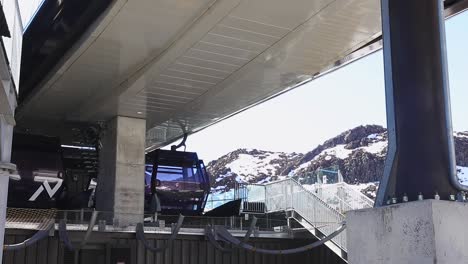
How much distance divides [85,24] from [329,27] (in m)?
5.31

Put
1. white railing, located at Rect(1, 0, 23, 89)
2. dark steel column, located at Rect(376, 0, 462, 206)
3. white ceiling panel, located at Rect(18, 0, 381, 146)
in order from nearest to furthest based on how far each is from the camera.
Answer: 1. dark steel column, located at Rect(376, 0, 462, 206)
2. white railing, located at Rect(1, 0, 23, 89)
3. white ceiling panel, located at Rect(18, 0, 381, 146)

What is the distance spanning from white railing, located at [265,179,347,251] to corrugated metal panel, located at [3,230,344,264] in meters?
0.95

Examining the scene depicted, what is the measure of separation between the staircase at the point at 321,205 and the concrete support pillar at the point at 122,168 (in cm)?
476

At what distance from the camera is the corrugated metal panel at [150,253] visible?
16375 millimetres

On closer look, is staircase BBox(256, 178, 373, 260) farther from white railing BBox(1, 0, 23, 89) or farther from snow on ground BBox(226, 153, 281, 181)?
snow on ground BBox(226, 153, 281, 181)

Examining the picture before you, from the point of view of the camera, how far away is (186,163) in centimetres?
2220

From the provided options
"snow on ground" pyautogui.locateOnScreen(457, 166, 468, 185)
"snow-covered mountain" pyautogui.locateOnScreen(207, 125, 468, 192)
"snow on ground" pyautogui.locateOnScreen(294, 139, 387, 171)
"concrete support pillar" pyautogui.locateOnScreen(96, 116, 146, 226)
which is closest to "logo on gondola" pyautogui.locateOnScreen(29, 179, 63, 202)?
"concrete support pillar" pyautogui.locateOnScreen(96, 116, 146, 226)

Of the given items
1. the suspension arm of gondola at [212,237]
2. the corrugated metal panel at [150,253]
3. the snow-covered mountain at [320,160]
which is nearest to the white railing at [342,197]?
the corrugated metal panel at [150,253]

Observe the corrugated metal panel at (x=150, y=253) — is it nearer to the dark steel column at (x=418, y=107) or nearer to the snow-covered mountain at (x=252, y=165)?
the dark steel column at (x=418, y=107)

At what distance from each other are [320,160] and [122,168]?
109 metres

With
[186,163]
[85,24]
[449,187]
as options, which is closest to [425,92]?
[449,187]

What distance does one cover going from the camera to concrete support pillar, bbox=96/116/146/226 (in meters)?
19.1

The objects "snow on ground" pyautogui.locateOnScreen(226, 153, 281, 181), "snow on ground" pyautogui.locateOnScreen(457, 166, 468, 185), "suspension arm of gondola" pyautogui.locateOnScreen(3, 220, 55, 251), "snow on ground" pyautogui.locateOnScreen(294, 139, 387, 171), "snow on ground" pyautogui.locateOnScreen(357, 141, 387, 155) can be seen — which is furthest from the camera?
"snow on ground" pyautogui.locateOnScreen(226, 153, 281, 181)

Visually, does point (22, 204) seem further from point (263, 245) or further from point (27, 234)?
point (263, 245)
